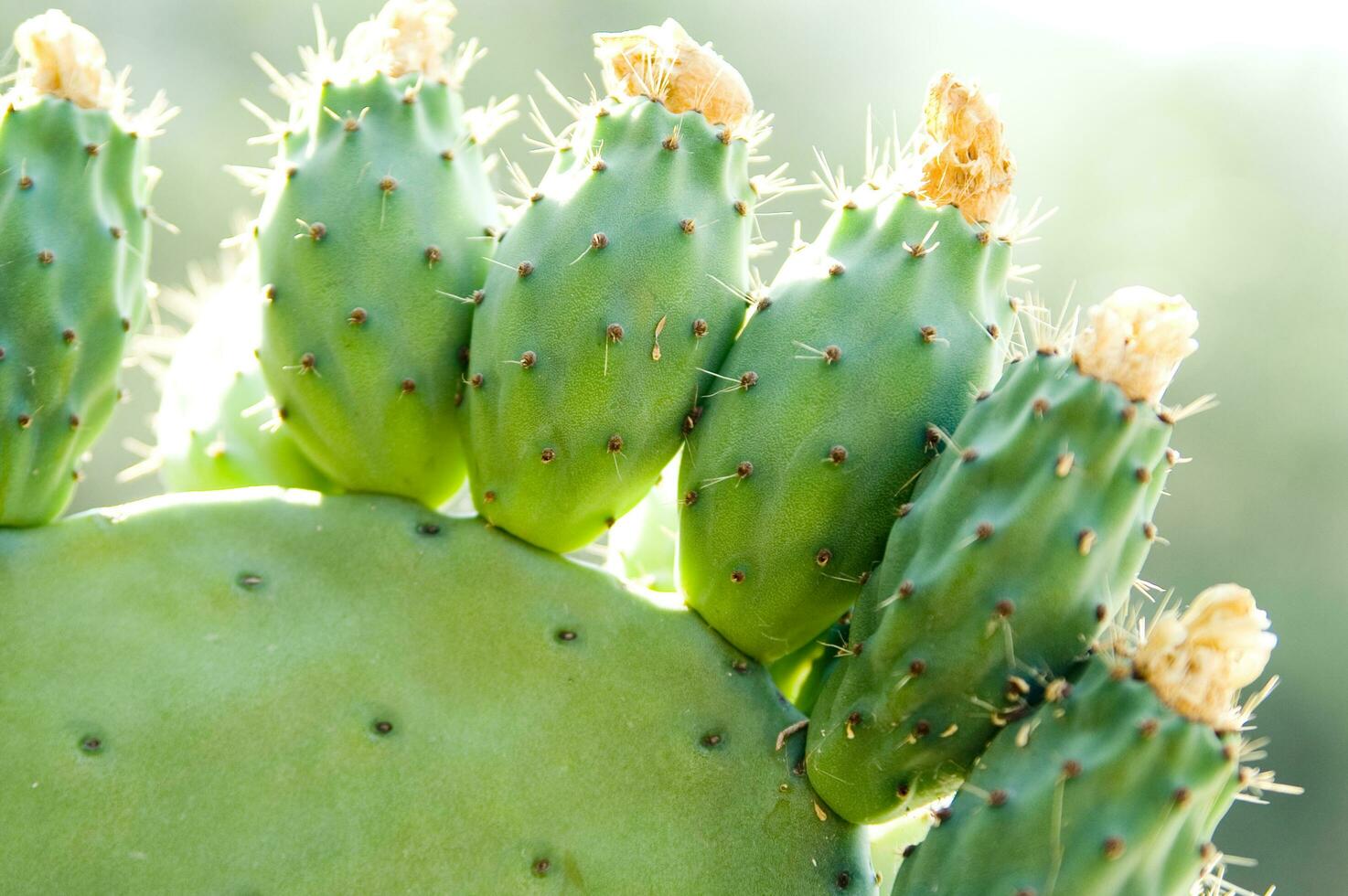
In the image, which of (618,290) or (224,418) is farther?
(224,418)

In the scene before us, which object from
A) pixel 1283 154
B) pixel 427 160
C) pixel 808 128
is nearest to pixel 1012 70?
pixel 808 128

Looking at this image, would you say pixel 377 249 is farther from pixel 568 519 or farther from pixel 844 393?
pixel 844 393

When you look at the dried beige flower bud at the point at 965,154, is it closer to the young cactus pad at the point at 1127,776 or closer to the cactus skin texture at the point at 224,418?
the young cactus pad at the point at 1127,776

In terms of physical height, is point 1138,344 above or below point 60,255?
above

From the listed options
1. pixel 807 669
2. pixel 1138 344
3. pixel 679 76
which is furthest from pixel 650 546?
pixel 1138 344

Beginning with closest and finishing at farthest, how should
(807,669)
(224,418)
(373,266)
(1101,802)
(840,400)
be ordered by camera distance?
1. (1101,802)
2. (840,400)
3. (373,266)
4. (807,669)
5. (224,418)

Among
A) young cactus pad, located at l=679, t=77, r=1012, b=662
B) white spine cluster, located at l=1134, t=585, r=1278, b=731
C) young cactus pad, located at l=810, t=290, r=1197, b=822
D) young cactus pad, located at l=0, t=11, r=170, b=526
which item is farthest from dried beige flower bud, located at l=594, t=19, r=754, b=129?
white spine cluster, located at l=1134, t=585, r=1278, b=731

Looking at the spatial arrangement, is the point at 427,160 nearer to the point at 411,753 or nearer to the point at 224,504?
the point at 224,504

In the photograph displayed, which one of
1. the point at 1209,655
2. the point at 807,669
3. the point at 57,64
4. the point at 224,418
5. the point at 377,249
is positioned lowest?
the point at 807,669
